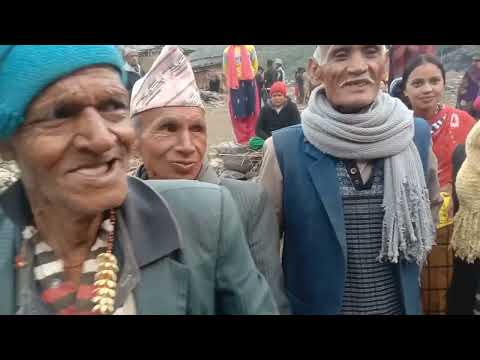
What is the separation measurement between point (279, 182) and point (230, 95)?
5.36 m

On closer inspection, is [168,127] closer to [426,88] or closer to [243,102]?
[426,88]

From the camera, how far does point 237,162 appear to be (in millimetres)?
5293

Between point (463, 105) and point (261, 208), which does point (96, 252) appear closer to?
point (261, 208)

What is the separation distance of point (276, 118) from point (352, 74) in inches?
127

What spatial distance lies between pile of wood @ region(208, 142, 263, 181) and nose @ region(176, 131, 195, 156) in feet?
9.79

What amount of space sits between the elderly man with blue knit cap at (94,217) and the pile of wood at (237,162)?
358 cm

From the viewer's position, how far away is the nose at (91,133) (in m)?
1.01

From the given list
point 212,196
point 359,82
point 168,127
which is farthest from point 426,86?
point 212,196

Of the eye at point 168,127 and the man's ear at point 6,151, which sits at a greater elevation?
the eye at point 168,127

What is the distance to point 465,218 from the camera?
6.52ft

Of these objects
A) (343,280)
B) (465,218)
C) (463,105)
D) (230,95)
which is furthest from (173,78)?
(230,95)

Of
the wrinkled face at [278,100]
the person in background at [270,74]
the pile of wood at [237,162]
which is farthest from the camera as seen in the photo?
the person in background at [270,74]

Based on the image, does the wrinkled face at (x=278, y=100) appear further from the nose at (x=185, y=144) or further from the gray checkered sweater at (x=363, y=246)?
the gray checkered sweater at (x=363, y=246)

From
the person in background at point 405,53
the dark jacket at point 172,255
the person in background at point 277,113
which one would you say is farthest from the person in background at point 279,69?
the dark jacket at point 172,255
